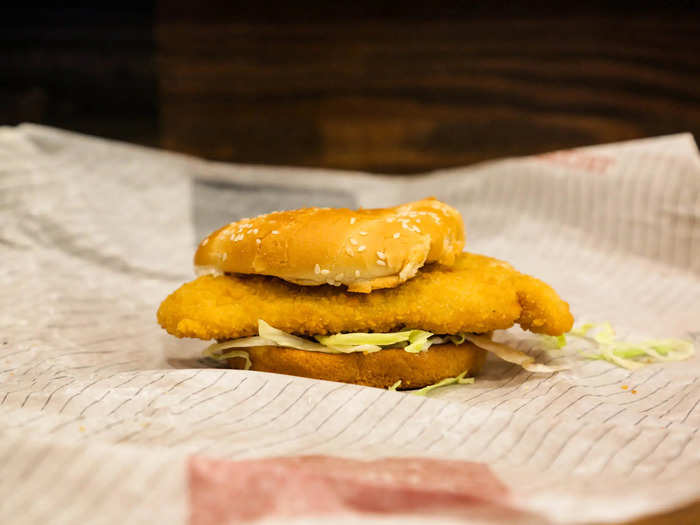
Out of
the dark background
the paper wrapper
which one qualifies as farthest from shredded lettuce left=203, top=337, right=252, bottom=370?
the dark background

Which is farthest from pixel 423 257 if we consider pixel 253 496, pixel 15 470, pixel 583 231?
pixel 583 231

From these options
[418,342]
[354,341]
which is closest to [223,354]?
[354,341]

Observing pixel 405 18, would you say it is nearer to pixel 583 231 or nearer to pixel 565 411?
pixel 583 231

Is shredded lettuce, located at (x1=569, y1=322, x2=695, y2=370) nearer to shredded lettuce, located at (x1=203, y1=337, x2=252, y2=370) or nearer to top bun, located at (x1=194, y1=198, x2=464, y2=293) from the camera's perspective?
top bun, located at (x1=194, y1=198, x2=464, y2=293)

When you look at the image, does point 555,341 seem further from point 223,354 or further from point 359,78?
point 359,78

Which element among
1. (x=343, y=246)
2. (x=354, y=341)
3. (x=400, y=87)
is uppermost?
(x=400, y=87)

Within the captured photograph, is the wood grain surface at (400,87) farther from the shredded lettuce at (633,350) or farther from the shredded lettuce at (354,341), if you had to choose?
the shredded lettuce at (354,341)
